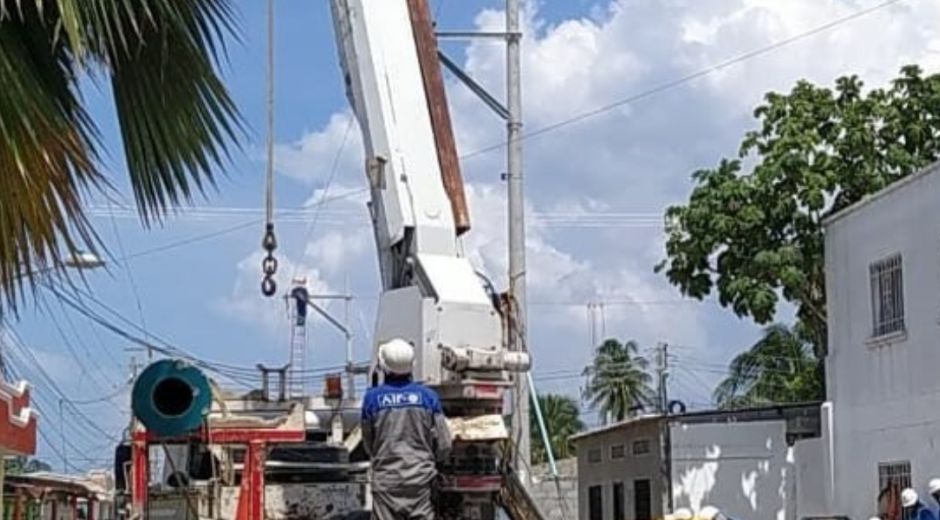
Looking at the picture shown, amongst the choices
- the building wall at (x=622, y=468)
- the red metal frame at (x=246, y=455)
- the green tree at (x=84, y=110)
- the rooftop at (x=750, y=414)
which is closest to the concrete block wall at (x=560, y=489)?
the building wall at (x=622, y=468)

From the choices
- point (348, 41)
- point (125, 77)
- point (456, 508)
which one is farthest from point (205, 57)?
point (348, 41)

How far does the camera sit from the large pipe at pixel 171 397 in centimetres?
1010

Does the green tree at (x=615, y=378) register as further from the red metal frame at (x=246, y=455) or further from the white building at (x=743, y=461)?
the red metal frame at (x=246, y=455)

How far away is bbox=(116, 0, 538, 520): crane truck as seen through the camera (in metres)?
11.0

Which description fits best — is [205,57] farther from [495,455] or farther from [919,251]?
[919,251]

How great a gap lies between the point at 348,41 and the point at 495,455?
3.69 m

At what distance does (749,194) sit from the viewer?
86.1 feet

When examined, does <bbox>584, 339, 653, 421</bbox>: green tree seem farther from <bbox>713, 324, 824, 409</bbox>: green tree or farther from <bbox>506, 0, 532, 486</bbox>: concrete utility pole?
<bbox>506, 0, 532, 486</bbox>: concrete utility pole

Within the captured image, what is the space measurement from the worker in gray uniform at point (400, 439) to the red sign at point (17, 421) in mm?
2018

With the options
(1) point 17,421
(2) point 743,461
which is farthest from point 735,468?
(1) point 17,421

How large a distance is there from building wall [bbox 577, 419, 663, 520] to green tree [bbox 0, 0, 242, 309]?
20226 mm

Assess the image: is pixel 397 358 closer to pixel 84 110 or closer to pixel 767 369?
pixel 84 110

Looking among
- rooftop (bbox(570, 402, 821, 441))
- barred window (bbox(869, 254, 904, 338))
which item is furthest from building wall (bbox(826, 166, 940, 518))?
rooftop (bbox(570, 402, 821, 441))

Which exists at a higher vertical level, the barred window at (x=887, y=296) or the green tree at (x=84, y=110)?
the barred window at (x=887, y=296)
